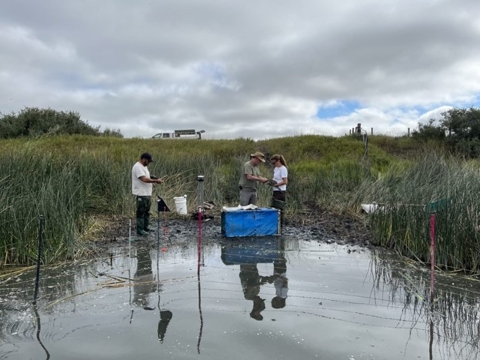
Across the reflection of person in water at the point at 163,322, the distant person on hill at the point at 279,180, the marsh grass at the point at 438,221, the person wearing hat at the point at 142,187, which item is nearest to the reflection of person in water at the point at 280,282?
the reflection of person in water at the point at 163,322

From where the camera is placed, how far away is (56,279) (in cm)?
476

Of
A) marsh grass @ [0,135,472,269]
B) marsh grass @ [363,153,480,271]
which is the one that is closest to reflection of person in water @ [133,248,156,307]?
marsh grass @ [0,135,472,269]

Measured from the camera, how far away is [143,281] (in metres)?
4.72

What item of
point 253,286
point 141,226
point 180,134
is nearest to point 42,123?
point 180,134

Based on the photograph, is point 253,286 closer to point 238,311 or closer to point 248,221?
point 238,311

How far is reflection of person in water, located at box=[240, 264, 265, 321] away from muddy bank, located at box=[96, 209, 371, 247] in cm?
210

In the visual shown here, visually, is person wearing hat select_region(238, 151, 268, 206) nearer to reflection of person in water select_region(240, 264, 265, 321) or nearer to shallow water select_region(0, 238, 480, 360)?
shallow water select_region(0, 238, 480, 360)

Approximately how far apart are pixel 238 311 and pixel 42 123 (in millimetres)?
24002

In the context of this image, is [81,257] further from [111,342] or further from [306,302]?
[306,302]

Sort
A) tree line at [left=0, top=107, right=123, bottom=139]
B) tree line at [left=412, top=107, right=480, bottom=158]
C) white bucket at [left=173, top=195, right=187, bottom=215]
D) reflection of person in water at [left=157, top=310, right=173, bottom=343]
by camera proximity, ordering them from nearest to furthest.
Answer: reflection of person in water at [left=157, top=310, right=173, bottom=343] < white bucket at [left=173, top=195, right=187, bottom=215] < tree line at [left=412, top=107, right=480, bottom=158] < tree line at [left=0, top=107, right=123, bottom=139]

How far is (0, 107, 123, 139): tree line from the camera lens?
2416 cm

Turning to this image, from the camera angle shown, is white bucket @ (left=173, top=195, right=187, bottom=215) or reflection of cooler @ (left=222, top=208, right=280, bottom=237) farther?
white bucket @ (left=173, top=195, right=187, bottom=215)

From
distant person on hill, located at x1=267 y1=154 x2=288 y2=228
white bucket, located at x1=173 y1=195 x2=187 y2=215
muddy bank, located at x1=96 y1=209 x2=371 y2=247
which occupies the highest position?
distant person on hill, located at x1=267 y1=154 x2=288 y2=228

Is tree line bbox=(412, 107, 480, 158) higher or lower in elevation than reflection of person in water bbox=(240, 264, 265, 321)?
higher
